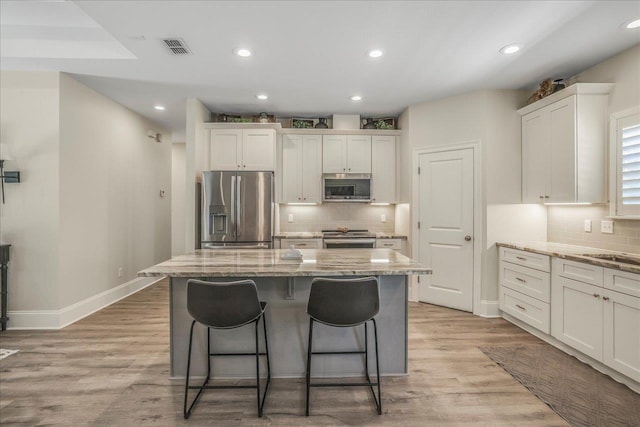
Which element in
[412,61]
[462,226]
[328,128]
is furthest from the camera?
[328,128]

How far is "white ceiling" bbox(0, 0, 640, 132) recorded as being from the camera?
2.29 metres

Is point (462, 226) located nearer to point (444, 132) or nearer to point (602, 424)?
point (444, 132)

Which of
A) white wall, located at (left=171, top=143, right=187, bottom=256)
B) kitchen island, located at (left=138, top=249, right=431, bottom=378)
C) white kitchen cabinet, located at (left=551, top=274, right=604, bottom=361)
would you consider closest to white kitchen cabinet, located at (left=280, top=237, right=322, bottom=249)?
kitchen island, located at (left=138, top=249, right=431, bottom=378)

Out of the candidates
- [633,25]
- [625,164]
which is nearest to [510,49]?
[633,25]

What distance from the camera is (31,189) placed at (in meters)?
3.34

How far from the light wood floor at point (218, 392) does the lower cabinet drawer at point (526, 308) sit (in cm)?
19

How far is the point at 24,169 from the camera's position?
3338mm

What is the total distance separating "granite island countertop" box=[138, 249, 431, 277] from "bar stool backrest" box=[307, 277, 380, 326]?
0.09m

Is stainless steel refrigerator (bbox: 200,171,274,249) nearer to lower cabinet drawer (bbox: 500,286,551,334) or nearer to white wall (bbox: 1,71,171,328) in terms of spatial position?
white wall (bbox: 1,71,171,328)

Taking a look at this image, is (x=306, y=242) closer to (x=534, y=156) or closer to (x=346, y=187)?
(x=346, y=187)

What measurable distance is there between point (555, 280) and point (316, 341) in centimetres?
223

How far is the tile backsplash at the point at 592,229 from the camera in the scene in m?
2.76

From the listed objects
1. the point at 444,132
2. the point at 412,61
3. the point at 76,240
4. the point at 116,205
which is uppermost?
the point at 412,61

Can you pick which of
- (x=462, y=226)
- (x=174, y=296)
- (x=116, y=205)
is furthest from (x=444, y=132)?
(x=116, y=205)
